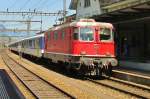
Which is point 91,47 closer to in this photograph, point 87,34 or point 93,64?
point 87,34

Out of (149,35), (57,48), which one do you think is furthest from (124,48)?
(57,48)

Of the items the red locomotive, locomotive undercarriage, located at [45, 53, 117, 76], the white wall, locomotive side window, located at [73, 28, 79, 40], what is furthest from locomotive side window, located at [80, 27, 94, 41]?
the white wall

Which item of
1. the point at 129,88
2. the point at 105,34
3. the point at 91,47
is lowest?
the point at 129,88

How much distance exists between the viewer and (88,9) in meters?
54.6

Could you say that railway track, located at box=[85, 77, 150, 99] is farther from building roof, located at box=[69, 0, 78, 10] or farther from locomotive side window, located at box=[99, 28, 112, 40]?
building roof, located at box=[69, 0, 78, 10]

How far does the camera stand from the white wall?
51.9 m

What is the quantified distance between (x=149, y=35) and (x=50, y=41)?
23.4 feet

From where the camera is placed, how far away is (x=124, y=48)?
1391 inches

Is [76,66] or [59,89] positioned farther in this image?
[76,66]

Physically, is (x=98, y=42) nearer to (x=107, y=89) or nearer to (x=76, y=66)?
(x=76, y=66)

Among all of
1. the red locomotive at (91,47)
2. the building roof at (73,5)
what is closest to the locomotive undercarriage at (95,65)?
the red locomotive at (91,47)

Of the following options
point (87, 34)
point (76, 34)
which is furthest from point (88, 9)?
point (76, 34)

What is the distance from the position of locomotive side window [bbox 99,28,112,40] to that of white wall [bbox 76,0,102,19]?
25.7 m

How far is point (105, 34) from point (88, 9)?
30394 mm
